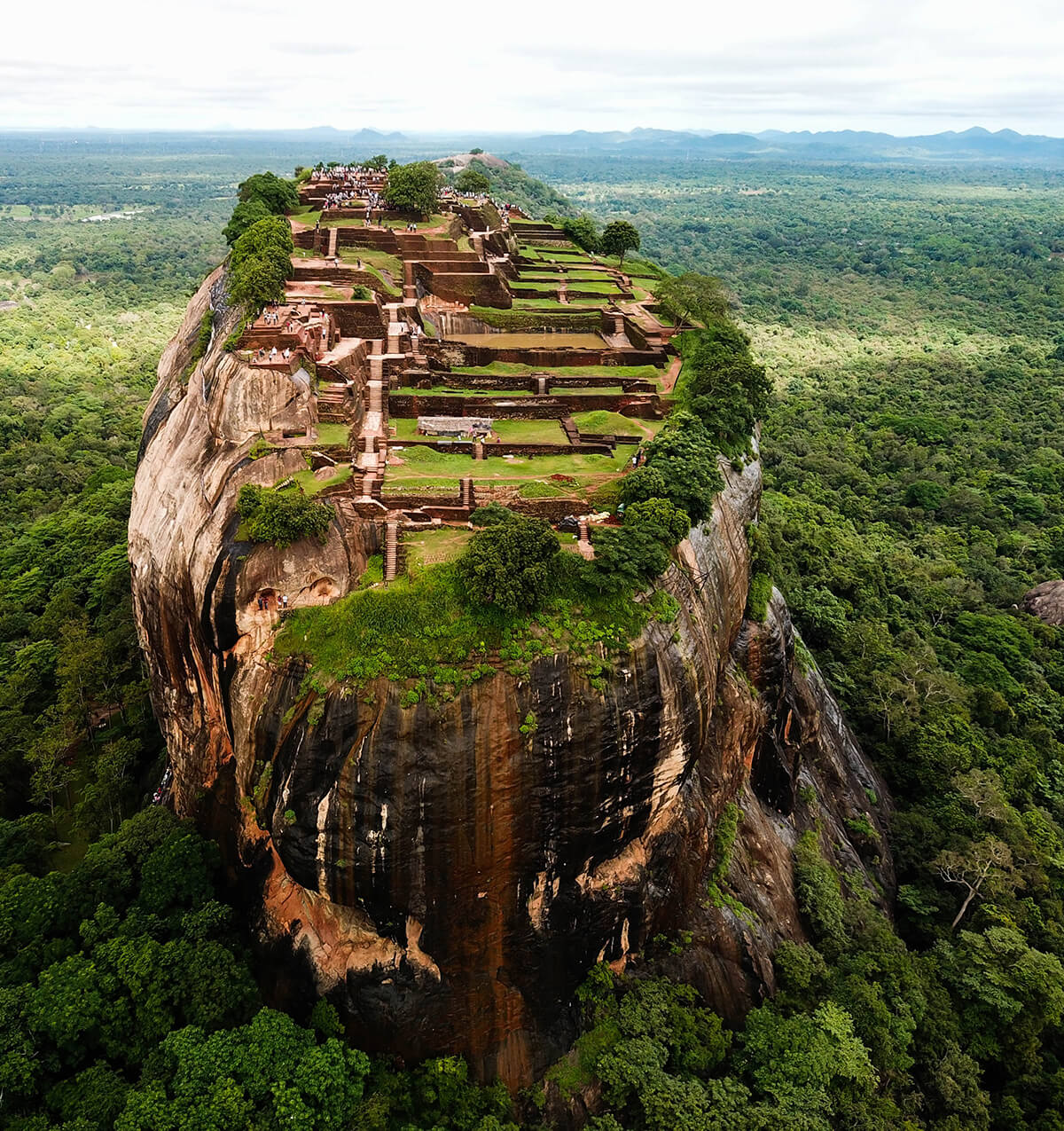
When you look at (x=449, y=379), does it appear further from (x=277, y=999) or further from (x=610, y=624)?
(x=277, y=999)

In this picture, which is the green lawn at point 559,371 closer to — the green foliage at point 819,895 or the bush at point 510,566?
the bush at point 510,566

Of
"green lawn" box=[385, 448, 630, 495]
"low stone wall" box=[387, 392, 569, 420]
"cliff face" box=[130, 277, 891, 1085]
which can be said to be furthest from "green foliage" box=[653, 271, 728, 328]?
"cliff face" box=[130, 277, 891, 1085]

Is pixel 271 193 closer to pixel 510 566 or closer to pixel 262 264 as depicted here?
pixel 262 264

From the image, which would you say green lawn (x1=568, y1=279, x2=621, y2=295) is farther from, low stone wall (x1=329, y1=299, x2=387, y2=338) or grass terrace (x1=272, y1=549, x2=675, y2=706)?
grass terrace (x1=272, y1=549, x2=675, y2=706)

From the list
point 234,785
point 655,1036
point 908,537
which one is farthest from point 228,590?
point 908,537

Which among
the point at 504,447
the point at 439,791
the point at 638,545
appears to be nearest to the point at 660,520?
the point at 638,545

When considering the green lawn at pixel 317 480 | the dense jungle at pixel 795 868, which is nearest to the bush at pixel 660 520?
the dense jungle at pixel 795 868
